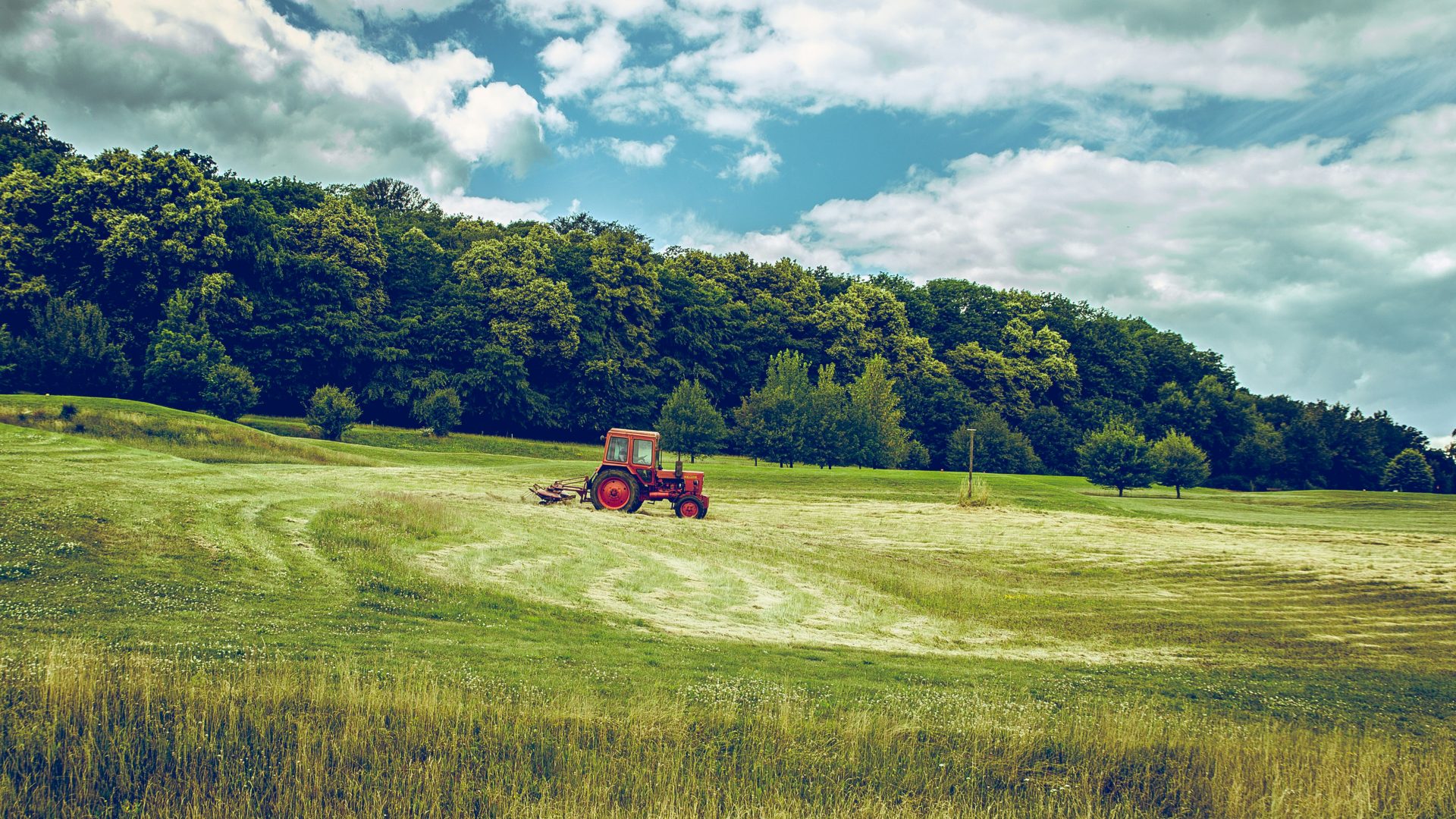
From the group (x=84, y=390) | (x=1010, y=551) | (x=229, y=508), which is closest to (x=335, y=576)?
(x=229, y=508)

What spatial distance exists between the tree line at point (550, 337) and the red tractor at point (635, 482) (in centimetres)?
3282

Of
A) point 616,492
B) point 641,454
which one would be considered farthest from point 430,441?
point 616,492

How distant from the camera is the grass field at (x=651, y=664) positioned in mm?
7383

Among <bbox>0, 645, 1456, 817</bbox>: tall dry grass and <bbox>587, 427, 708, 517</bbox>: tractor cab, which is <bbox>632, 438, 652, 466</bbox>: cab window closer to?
<bbox>587, 427, 708, 517</bbox>: tractor cab

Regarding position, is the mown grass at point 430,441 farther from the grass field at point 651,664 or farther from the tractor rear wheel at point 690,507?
the tractor rear wheel at point 690,507

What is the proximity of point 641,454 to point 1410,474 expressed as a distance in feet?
288

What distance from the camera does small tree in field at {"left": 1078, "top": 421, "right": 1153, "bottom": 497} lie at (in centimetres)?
→ 6334

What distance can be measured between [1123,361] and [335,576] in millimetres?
112184

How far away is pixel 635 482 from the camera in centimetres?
3195

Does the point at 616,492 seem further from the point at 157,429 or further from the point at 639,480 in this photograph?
the point at 157,429

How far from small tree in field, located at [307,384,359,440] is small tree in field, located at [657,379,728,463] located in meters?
22.0

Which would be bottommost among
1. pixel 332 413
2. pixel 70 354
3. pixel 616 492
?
pixel 616 492

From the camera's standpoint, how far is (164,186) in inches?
2517

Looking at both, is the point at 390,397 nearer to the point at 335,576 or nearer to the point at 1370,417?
the point at 335,576
